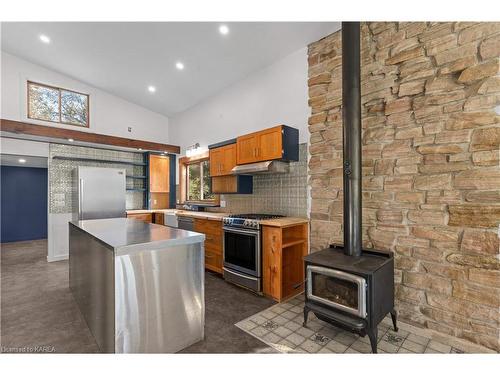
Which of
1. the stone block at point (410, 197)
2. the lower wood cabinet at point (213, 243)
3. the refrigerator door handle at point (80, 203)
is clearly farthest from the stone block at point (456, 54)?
the refrigerator door handle at point (80, 203)

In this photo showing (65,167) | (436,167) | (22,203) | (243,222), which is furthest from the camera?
(22,203)

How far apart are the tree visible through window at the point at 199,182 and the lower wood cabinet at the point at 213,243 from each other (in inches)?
45.1

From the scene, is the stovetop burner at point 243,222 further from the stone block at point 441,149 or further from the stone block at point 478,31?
the stone block at point 478,31

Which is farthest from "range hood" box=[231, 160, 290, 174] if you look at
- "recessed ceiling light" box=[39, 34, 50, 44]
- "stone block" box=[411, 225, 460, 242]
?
"recessed ceiling light" box=[39, 34, 50, 44]

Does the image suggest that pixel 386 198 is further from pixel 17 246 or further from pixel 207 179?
pixel 17 246

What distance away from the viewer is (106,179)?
5.10 meters

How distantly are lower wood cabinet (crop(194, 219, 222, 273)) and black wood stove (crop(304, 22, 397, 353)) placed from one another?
1764 mm

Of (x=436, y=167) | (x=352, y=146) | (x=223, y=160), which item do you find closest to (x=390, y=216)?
(x=436, y=167)

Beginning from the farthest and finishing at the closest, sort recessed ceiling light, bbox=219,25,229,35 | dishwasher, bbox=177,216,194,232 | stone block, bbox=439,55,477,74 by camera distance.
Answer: dishwasher, bbox=177,216,194,232 → recessed ceiling light, bbox=219,25,229,35 → stone block, bbox=439,55,477,74

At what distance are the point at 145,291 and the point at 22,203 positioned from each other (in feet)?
24.1

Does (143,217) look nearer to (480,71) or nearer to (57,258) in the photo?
(57,258)

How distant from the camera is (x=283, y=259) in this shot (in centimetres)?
308

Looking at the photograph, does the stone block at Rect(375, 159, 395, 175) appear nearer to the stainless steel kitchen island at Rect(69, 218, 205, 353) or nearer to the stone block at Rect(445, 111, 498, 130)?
the stone block at Rect(445, 111, 498, 130)

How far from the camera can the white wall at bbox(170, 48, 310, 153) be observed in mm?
3430
